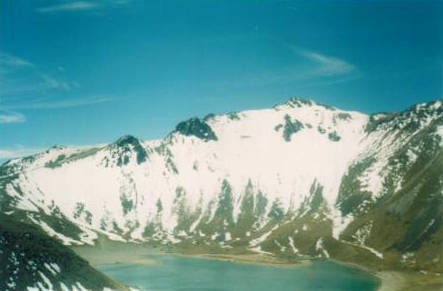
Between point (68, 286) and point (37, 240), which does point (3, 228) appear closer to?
point (37, 240)

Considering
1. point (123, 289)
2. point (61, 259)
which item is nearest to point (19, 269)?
point (61, 259)

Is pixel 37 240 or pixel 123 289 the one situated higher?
pixel 37 240

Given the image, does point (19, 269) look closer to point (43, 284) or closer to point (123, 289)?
point (43, 284)

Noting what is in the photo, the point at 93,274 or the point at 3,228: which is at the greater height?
the point at 3,228

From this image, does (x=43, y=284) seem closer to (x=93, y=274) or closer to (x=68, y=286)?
(x=68, y=286)

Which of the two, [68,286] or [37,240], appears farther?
[37,240]

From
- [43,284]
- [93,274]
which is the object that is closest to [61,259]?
[93,274]

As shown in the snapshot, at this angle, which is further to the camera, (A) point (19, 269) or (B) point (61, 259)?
(B) point (61, 259)
